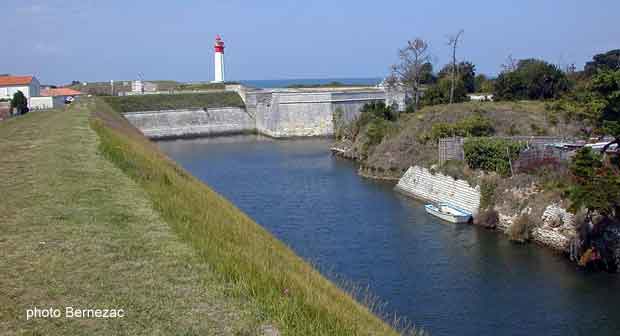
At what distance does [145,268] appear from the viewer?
5.99 m

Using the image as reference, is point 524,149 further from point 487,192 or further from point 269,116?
point 269,116

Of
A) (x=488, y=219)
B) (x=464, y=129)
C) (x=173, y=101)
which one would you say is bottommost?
(x=488, y=219)

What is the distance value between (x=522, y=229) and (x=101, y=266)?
15.1m

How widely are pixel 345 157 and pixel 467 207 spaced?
57.5 ft

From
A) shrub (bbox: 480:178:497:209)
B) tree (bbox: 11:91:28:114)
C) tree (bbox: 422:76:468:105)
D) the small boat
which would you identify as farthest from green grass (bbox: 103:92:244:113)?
shrub (bbox: 480:178:497:209)

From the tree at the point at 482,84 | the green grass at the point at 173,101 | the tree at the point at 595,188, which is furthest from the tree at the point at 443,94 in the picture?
the tree at the point at 595,188

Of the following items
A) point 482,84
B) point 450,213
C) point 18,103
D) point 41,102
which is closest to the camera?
point 450,213

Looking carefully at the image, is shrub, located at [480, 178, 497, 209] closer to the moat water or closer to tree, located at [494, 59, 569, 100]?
the moat water

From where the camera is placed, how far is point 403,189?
26.8m

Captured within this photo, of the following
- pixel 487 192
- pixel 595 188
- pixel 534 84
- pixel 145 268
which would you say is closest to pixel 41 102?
pixel 534 84

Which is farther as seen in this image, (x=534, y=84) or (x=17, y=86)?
(x=17, y=86)

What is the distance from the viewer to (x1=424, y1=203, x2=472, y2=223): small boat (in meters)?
20.5

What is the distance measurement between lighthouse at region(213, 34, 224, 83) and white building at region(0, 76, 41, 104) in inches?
841

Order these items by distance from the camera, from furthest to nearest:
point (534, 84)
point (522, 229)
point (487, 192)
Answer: point (534, 84), point (487, 192), point (522, 229)
